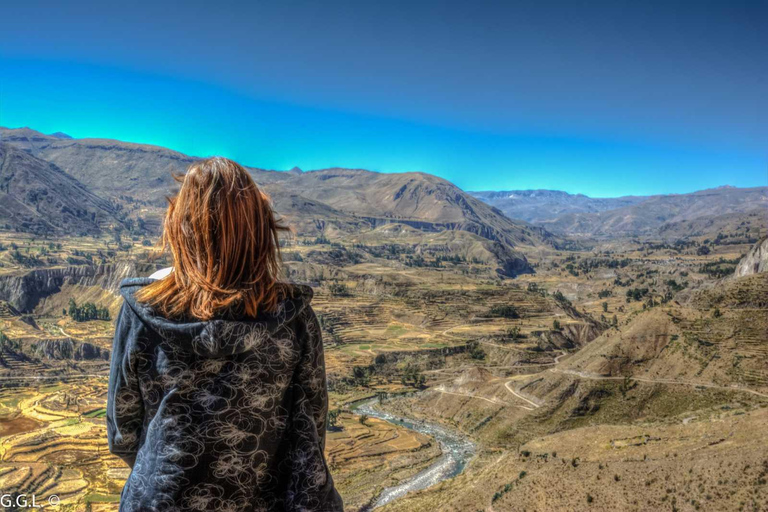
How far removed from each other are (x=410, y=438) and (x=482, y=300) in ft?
182

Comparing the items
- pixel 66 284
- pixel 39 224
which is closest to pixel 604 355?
pixel 66 284

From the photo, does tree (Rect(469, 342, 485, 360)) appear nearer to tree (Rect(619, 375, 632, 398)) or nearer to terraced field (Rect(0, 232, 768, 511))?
terraced field (Rect(0, 232, 768, 511))

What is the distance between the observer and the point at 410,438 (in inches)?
1845

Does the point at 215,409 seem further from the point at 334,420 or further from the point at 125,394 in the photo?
the point at 334,420

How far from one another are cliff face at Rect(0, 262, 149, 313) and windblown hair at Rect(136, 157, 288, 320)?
303 feet

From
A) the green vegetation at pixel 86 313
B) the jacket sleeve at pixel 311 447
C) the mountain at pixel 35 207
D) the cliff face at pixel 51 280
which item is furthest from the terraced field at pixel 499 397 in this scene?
the mountain at pixel 35 207

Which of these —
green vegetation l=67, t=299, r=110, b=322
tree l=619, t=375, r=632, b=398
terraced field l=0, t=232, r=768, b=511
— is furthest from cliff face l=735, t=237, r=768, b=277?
green vegetation l=67, t=299, r=110, b=322

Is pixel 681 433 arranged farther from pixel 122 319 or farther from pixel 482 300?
pixel 482 300

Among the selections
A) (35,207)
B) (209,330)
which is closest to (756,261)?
(209,330)

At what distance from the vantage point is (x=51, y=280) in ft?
319

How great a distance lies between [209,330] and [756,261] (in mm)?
106417

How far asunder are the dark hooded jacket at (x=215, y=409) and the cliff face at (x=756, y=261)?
327 feet

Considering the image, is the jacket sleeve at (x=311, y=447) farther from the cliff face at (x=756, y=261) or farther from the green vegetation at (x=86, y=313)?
the cliff face at (x=756, y=261)

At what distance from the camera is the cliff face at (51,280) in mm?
91250
